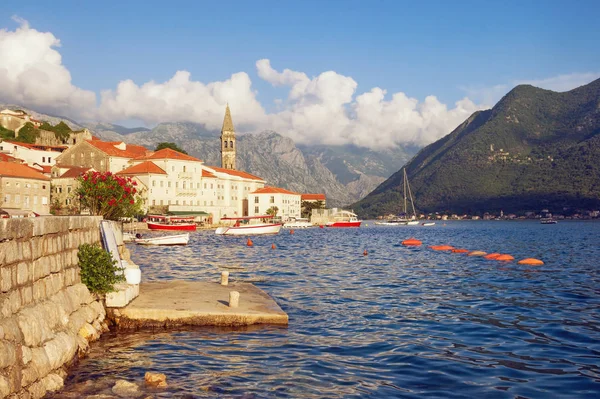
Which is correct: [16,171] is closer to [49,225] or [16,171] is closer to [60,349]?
[49,225]

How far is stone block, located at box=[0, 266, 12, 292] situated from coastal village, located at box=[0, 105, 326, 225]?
76.9 m

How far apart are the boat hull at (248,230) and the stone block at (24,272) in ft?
283

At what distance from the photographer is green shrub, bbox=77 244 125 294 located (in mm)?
15734

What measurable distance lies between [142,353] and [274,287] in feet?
46.5

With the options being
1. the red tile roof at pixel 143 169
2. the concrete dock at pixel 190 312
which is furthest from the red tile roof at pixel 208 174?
the concrete dock at pixel 190 312

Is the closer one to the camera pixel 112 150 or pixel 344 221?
pixel 112 150

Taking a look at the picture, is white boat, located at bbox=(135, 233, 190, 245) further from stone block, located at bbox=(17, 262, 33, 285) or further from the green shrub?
stone block, located at bbox=(17, 262, 33, 285)

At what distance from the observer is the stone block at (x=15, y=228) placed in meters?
9.53

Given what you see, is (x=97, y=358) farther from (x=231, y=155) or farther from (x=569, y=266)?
(x=231, y=155)

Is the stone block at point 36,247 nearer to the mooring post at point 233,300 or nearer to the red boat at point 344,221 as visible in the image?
the mooring post at point 233,300

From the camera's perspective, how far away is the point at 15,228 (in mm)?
10164

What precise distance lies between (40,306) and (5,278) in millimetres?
1963

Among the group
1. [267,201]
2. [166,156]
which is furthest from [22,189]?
[267,201]

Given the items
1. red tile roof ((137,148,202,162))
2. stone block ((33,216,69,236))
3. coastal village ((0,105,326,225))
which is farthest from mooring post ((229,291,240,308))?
red tile roof ((137,148,202,162))
